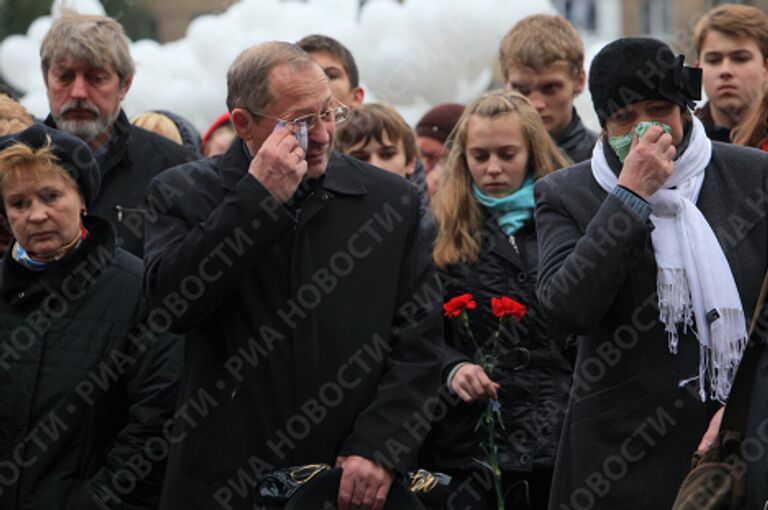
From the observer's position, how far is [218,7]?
130 feet

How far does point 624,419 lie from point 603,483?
0.20m

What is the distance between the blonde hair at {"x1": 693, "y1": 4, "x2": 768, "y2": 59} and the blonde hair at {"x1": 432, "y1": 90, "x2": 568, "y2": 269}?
43.1 inches

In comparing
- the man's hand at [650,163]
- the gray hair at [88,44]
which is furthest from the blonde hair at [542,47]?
the man's hand at [650,163]

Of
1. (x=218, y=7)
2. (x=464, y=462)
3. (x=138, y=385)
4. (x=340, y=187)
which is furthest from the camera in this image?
(x=218, y=7)

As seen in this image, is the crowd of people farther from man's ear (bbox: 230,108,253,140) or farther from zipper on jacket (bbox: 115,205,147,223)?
zipper on jacket (bbox: 115,205,147,223)

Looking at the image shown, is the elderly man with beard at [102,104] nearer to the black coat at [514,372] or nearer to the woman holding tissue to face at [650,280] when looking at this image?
the black coat at [514,372]

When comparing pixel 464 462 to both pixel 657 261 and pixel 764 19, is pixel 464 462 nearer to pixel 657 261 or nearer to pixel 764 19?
Answer: pixel 657 261

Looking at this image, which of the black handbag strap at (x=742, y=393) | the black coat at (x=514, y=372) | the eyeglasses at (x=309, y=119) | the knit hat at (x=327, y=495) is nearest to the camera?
the black handbag strap at (x=742, y=393)

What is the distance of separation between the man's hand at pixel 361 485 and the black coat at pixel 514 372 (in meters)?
0.97

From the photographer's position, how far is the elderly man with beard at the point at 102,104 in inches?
247

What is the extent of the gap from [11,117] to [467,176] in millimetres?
1921

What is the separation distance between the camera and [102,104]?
6.38 metres

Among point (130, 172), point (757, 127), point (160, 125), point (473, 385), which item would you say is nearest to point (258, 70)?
point (473, 385)

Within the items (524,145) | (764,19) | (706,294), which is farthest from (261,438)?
(764,19)
